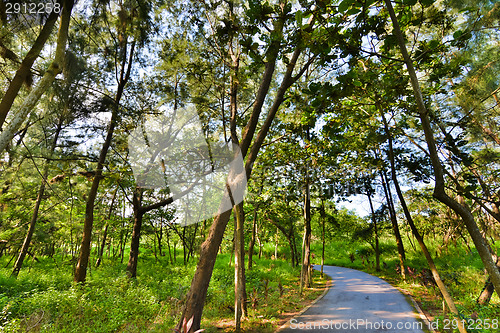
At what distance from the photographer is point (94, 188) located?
25.1ft

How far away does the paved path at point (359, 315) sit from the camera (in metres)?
5.11

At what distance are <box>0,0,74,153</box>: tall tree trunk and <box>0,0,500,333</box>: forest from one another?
0.02m

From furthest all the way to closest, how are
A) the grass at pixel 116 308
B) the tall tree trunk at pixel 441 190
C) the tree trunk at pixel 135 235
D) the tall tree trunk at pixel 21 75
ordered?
the tree trunk at pixel 135 235, the grass at pixel 116 308, the tall tree trunk at pixel 21 75, the tall tree trunk at pixel 441 190

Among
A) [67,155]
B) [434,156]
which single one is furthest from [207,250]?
[67,155]

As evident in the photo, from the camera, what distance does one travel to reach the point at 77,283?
6691mm

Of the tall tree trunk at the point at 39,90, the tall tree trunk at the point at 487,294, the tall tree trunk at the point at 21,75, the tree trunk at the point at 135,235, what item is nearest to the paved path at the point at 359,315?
the tall tree trunk at the point at 487,294

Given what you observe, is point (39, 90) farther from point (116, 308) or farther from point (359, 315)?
point (359, 315)

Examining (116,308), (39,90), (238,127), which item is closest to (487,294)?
(238,127)

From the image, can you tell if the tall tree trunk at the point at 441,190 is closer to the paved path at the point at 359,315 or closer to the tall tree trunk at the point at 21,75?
the paved path at the point at 359,315

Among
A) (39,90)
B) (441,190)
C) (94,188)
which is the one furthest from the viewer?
(94,188)

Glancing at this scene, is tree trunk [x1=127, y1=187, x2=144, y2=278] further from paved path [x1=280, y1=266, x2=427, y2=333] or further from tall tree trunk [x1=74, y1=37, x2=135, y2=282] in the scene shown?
paved path [x1=280, y1=266, x2=427, y2=333]

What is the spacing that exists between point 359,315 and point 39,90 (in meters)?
8.07

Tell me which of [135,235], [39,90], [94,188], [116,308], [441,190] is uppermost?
[39,90]

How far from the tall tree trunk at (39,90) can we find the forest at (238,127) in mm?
23
